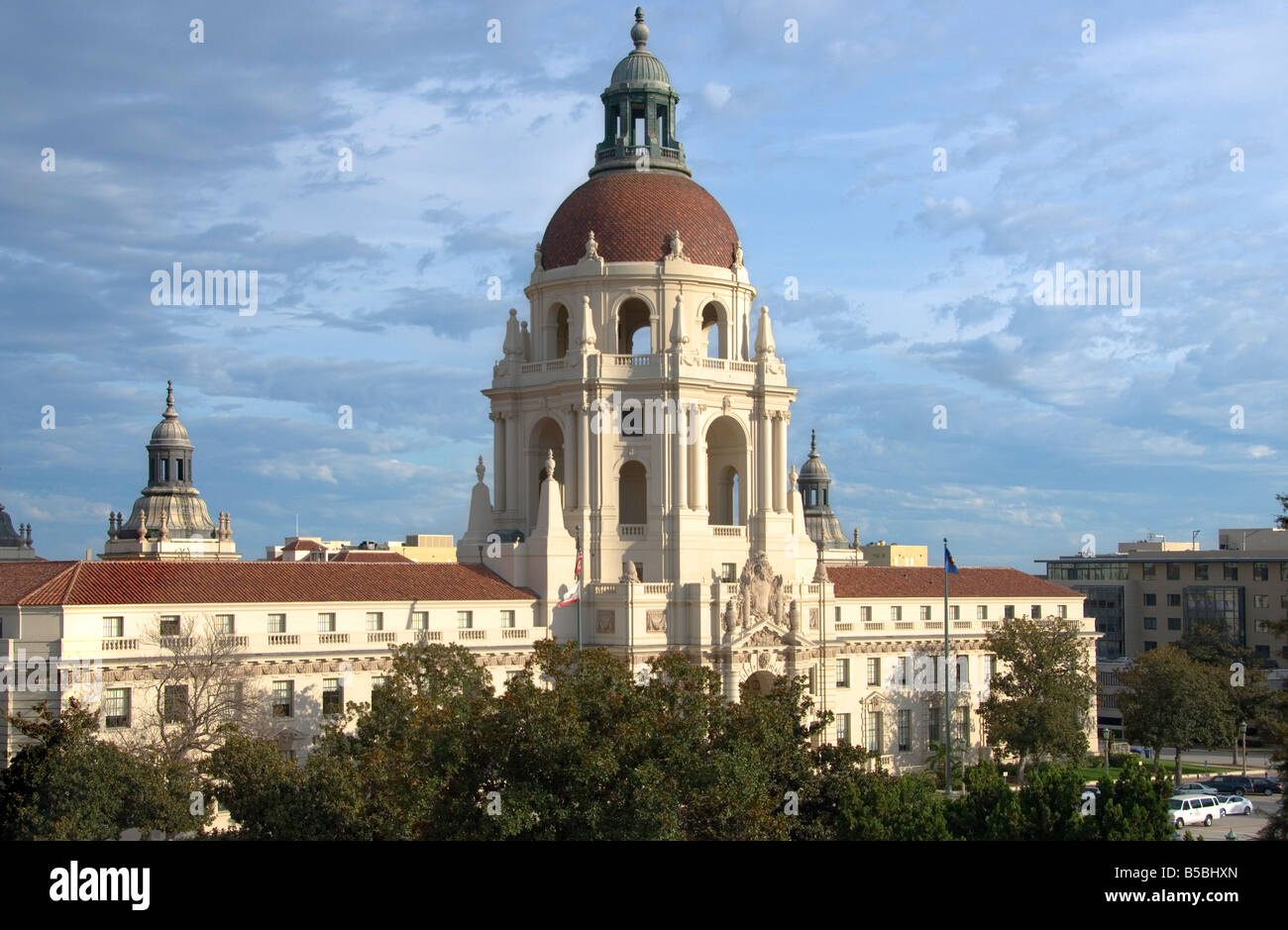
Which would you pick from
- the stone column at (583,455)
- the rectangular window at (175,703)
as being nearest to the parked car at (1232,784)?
the stone column at (583,455)

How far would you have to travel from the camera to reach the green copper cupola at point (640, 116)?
93.4 meters

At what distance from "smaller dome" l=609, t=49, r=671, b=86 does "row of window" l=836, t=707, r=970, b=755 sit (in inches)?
1584

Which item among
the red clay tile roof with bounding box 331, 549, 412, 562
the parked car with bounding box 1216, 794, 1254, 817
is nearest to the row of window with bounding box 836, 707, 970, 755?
the parked car with bounding box 1216, 794, 1254, 817

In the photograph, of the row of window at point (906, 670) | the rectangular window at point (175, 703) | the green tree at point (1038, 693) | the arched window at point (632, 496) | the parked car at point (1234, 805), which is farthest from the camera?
the row of window at point (906, 670)

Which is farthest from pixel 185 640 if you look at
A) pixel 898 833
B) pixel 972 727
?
pixel 972 727

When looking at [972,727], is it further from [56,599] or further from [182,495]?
[182,495]

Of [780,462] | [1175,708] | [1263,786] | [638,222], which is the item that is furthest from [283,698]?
[1263,786]

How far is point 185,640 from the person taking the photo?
67688 mm

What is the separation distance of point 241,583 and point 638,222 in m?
32.5

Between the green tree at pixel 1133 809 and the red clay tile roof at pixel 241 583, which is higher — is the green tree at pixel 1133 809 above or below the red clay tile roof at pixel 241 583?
below

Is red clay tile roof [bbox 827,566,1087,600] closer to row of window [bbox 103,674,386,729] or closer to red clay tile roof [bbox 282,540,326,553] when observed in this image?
row of window [bbox 103,674,386,729]

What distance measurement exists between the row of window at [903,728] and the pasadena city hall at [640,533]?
5.8 inches

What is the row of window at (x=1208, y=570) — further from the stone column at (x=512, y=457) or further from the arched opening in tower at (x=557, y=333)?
the stone column at (x=512, y=457)
